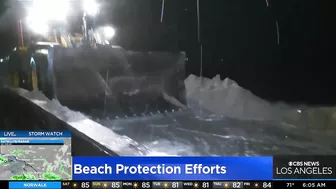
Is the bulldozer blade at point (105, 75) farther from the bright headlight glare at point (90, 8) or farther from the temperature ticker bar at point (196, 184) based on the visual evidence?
the temperature ticker bar at point (196, 184)

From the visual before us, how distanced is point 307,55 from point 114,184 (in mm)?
857

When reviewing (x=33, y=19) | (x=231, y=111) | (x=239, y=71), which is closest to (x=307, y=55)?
(x=239, y=71)

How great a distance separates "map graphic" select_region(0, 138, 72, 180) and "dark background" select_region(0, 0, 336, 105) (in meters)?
0.36

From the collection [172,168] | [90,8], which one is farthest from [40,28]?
[172,168]

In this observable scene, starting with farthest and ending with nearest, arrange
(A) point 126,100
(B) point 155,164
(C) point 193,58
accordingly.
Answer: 1. (A) point 126,100
2. (C) point 193,58
3. (B) point 155,164

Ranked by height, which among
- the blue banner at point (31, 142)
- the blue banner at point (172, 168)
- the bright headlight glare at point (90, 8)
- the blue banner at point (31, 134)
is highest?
the bright headlight glare at point (90, 8)

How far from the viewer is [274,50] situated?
3.89ft

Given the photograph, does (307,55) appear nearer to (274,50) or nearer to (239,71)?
(274,50)
